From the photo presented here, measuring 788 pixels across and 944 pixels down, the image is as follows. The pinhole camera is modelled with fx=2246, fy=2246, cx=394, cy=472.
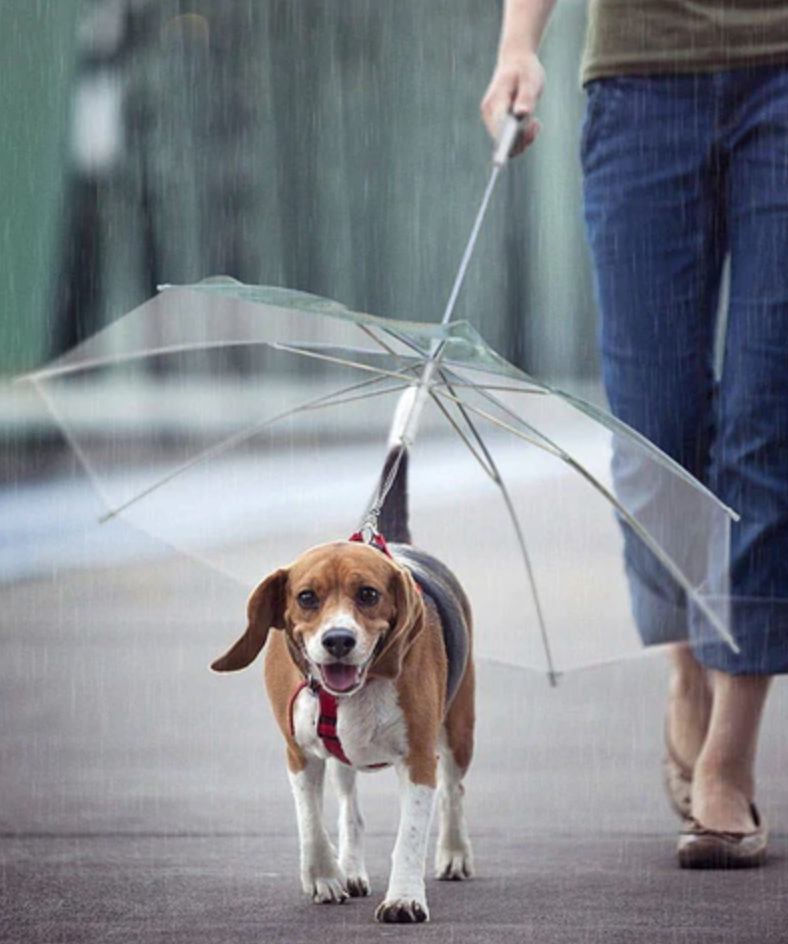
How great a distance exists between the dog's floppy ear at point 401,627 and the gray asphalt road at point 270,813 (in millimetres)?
387

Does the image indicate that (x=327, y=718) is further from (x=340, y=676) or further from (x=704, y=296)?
(x=704, y=296)

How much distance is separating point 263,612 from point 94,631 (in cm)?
510

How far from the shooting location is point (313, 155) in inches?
920

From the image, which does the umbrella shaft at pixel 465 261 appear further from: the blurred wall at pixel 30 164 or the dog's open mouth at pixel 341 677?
the blurred wall at pixel 30 164

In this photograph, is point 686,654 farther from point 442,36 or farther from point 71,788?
point 442,36

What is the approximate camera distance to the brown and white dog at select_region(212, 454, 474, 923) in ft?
10.4

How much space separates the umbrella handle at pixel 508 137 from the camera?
3809 millimetres

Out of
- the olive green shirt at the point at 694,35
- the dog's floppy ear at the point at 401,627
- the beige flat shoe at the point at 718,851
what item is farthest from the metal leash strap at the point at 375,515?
the olive green shirt at the point at 694,35

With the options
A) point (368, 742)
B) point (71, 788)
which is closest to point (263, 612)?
point (368, 742)

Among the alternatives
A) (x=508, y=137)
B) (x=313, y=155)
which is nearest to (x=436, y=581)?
(x=508, y=137)

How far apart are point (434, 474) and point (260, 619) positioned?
1.42 metres

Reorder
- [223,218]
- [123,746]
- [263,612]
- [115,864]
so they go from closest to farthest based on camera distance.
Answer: [263,612] < [115,864] < [123,746] < [223,218]

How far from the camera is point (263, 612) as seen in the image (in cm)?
324

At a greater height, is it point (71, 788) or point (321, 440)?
point (321, 440)
